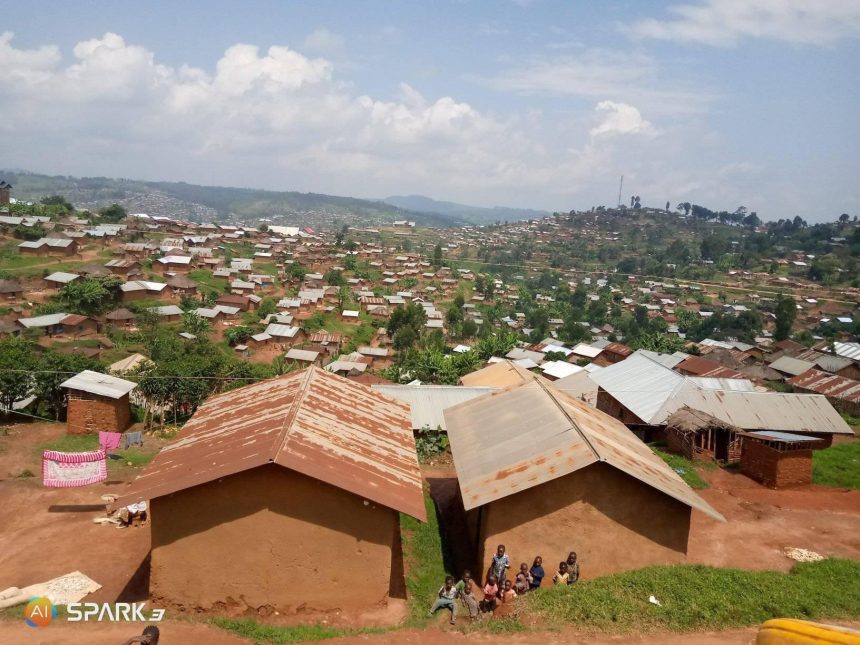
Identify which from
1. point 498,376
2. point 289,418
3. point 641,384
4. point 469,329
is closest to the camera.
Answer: point 289,418

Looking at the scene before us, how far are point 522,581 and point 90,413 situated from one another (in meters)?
16.9

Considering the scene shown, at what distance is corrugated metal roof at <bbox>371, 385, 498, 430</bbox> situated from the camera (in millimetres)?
21859

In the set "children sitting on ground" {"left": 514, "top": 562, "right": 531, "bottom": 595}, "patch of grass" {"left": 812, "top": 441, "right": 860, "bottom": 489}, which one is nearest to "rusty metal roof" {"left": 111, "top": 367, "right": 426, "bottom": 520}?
"children sitting on ground" {"left": 514, "top": 562, "right": 531, "bottom": 595}

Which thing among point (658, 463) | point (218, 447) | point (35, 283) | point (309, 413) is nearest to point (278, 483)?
point (218, 447)

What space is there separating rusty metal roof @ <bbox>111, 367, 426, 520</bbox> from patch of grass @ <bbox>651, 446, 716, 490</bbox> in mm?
8776

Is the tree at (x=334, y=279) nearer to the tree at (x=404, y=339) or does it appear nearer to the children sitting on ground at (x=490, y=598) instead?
the tree at (x=404, y=339)

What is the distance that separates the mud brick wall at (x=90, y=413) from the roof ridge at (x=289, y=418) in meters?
8.99

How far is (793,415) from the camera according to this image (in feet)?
70.6

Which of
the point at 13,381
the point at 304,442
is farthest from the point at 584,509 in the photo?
the point at 13,381

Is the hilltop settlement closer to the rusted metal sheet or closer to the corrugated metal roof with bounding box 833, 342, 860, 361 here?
the rusted metal sheet

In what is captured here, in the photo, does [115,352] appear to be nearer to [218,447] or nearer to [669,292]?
[218,447]

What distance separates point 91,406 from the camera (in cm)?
2066

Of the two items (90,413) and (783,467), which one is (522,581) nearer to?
Result: (783,467)

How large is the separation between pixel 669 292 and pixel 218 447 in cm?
9720
